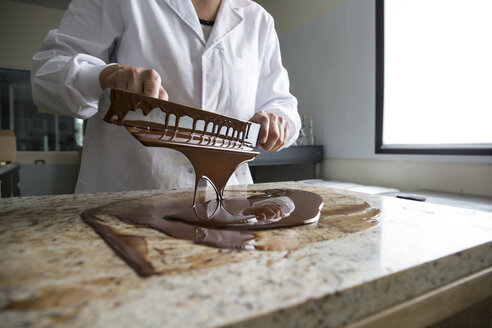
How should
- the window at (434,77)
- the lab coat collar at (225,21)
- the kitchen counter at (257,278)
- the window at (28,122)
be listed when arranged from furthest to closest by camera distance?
the window at (28,122) < the window at (434,77) < the lab coat collar at (225,21) < the kitchen counter at (257,278)

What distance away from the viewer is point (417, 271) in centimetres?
42

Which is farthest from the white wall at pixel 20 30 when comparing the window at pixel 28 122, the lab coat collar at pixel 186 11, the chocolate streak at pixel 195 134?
the chocolate streak at pixel 195 134

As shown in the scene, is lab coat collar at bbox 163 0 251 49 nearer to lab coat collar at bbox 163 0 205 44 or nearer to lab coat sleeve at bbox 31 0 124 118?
lab coat collar at bbox 163 0 205 44

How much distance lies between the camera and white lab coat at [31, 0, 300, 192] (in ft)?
3.30

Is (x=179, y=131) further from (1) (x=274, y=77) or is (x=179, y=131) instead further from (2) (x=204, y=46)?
(1) (x=274, y=77)

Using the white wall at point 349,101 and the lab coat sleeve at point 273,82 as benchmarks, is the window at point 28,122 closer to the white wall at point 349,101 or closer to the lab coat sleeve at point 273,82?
the white wall at point 349,101

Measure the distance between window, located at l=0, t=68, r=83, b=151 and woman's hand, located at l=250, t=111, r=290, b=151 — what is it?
13.6ft

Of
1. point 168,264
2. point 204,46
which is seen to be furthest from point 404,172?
point 168,264

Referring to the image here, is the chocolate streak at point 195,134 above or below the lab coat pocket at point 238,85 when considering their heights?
below

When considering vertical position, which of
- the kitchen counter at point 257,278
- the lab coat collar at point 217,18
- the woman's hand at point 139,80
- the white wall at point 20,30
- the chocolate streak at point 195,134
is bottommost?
the kitchen counter at point 257,278

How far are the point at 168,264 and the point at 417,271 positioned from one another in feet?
1.08

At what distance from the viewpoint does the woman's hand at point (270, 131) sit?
103 cm

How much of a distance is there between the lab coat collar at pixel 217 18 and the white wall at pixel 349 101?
1358mm

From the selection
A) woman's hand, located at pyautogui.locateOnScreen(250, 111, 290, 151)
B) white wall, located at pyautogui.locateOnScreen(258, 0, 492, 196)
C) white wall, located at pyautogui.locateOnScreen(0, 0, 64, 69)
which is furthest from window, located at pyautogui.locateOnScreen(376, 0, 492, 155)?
white wall, located at pyautogui.locateOnScreen(0, 0, 64, 69)
